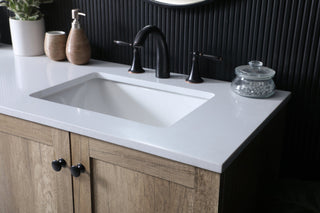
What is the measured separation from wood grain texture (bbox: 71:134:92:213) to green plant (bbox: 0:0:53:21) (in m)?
0.82

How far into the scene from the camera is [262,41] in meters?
1.38

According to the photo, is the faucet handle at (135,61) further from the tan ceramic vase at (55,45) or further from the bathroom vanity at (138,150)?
the tan ceramic vase at (55,45)

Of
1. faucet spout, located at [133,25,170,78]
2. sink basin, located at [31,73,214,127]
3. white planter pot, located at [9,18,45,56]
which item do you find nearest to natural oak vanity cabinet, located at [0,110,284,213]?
sink basin, located at [31,73,214,127]

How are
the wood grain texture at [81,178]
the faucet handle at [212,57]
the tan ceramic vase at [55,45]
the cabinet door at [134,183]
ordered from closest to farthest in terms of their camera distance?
1. the cabinet door at [134,183]
2. the wood grain texture at [81,178]
3. the faucet handle at [212,57]
4. the tan ceramic vase at [55,45]

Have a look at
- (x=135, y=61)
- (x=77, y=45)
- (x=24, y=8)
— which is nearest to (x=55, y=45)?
(x=77, y=45)

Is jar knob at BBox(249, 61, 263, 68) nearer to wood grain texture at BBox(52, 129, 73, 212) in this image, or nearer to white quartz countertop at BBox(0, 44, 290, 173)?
white quartz countertop at BBox(0, 44, 290, 173)

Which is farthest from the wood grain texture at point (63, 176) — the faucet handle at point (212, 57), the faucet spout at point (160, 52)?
the faucet handle at point (212, 57)

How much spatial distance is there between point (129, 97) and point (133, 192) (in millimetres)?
545

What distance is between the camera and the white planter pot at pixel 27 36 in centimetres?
173

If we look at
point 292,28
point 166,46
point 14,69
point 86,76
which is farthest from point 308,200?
point 14,69

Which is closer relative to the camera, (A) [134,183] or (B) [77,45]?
(A) [134,183]

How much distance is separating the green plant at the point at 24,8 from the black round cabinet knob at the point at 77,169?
85 centimetres

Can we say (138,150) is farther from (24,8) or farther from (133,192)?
(24,8)

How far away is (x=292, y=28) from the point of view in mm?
1320
